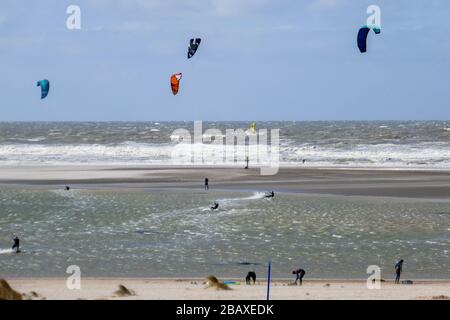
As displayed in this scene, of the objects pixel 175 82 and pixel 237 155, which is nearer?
pixel 175 82

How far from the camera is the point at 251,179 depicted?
36.2 meters

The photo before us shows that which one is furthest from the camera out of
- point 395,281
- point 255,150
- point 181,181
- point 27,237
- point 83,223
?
point 255,150

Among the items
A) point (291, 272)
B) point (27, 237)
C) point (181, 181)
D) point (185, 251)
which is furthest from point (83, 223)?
point (181, 181)

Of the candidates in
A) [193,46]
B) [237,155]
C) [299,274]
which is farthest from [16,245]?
[237,155]

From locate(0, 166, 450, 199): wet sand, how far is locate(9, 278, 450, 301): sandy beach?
14732 mm

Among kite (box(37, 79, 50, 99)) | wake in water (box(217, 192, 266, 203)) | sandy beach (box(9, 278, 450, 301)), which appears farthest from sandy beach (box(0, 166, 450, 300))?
kite (box(37, 79, 50, 99))

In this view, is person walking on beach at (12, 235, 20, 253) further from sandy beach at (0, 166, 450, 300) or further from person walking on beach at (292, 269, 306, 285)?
person walking on beach at (292, 269, 306, 285)

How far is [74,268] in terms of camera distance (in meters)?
16.1

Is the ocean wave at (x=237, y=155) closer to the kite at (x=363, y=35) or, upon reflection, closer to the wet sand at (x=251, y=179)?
the wet sand at (x=251, y=179)

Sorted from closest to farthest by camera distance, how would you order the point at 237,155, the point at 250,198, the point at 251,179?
the point at 250,198 → the point at 251,179 → the point at 237,155

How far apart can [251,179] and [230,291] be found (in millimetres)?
22855

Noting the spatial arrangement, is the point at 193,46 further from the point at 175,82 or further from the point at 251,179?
the point at 251,179
